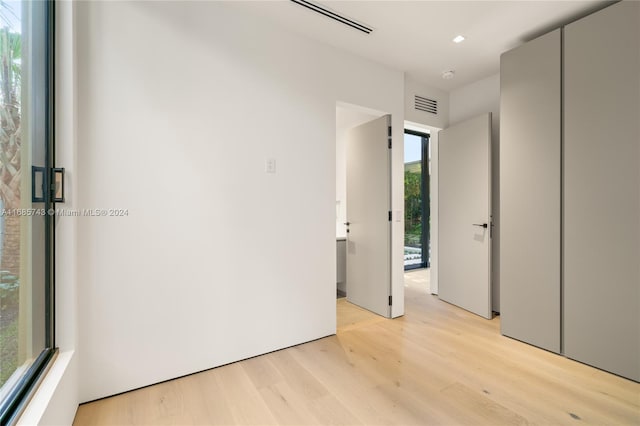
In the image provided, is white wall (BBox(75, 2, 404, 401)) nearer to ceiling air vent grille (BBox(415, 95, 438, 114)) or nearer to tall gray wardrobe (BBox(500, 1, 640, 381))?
ceiling air vent grille (BBox(415, 95, 438, 114))

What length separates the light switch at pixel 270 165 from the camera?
2.37m

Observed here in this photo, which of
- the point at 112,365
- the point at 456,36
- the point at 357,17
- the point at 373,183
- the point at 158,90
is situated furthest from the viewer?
the point at 373,183

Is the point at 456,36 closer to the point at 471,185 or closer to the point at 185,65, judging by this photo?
the point at 471,185

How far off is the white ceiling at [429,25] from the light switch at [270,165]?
3.72ft

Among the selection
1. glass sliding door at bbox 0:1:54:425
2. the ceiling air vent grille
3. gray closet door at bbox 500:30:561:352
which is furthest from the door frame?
glass sliding door at bbox 0:1:54:425

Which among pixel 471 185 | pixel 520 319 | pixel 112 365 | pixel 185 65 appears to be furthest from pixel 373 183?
pixel 112 365

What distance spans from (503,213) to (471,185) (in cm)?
68

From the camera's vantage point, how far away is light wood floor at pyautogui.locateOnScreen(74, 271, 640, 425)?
164cm

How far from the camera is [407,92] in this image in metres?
3.46

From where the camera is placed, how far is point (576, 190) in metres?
2.25

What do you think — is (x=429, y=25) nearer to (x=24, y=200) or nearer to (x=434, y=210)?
(x=434, y=210)

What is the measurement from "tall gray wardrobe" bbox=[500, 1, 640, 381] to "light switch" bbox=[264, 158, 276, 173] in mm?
2150

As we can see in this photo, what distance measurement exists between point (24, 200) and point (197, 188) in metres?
0.91

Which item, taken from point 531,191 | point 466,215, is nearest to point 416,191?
point 466,215
